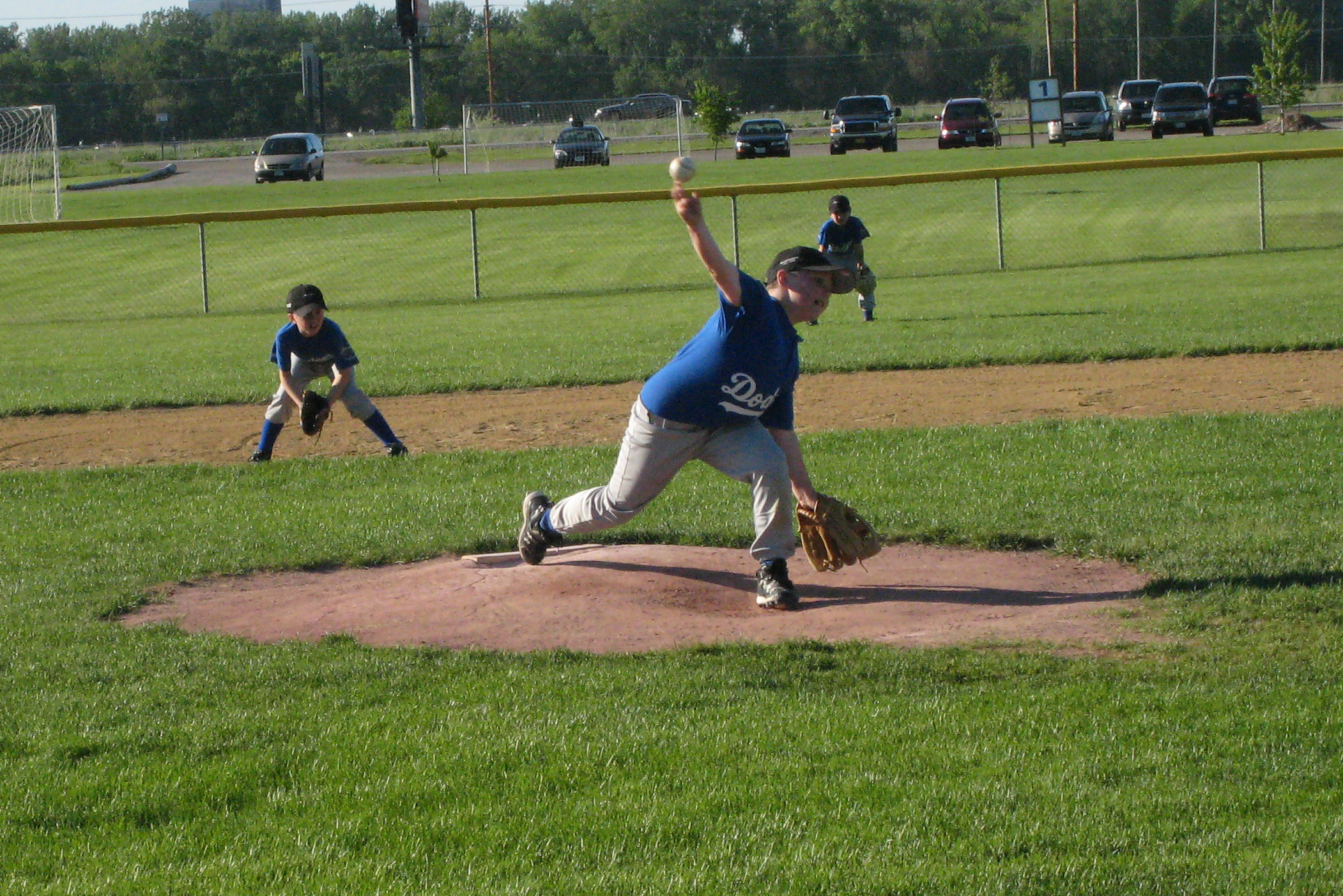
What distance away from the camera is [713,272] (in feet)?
18.8

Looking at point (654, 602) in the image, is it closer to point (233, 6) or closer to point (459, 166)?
point (459, 166)

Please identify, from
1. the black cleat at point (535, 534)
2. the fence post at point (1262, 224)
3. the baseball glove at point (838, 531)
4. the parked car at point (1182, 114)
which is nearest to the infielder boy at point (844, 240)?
the fence post at point (1262, 224)

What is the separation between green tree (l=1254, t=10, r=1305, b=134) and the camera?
42.1 m

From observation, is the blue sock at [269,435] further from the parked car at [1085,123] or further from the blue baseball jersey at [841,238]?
the parked car at [1085,123]

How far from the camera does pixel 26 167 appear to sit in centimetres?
3133

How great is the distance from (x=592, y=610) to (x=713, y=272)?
1.66 m

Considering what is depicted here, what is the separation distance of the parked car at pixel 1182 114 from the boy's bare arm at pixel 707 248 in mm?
40400

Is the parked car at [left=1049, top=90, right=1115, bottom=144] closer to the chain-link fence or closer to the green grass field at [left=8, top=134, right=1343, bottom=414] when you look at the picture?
the green grass field at [left=8, top=134, right=1343, bottom=414]

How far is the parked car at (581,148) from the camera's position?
45.6m

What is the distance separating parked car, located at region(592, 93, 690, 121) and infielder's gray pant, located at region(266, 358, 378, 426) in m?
46.5

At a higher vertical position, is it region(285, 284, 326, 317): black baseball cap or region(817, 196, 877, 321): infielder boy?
region(817, 196, 877, 321): infielder boy

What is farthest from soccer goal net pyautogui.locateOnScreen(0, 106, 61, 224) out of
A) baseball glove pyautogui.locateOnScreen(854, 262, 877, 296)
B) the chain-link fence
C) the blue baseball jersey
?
baseball glove pyautogui.locateOnScreen(854, 262, 877, 296)

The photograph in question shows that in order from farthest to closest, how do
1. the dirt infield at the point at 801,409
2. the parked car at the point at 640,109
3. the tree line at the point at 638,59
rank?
the tree line at the point at 638,59 → the parked car at the point at 640,109 → the dirt infield at the point at 801,409

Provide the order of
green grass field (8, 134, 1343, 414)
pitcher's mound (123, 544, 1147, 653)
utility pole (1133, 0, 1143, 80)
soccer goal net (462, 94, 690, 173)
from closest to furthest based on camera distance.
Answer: pitcher's mound (123, 544, 1147, 653) → green grass field (8, 134, 1343, 414) → soccer goal net (462, 94, 690, 173) → utility pole (1133, 0, 1143, 80)
